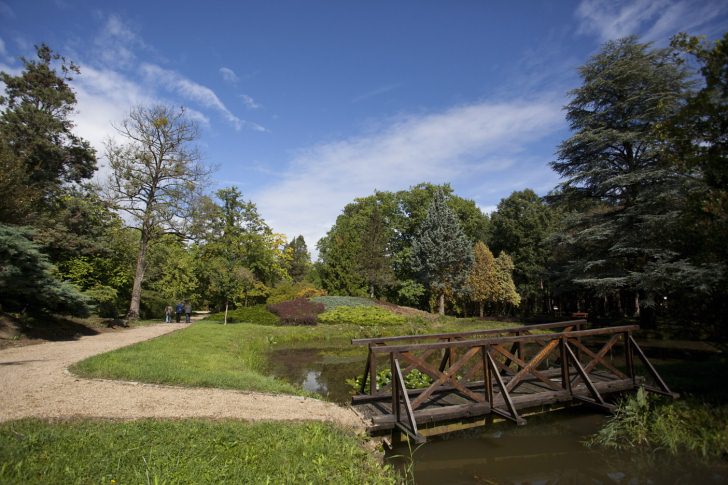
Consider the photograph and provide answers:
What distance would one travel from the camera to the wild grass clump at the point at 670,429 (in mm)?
6254

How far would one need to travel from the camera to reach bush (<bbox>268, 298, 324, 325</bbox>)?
79.5ft

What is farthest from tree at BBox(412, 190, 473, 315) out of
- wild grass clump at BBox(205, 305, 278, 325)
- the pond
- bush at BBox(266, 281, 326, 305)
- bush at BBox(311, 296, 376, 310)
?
the pond

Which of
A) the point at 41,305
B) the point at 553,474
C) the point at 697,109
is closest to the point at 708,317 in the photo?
the point at 697,109

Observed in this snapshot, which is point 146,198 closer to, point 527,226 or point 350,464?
point 350,464

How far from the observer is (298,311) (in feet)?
82.9

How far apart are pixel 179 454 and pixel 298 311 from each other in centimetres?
2073

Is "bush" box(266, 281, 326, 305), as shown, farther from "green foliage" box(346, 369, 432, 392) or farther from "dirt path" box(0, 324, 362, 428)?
"dirt path" box(0, 324, 362, 428)

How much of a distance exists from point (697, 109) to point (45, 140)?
2990cm

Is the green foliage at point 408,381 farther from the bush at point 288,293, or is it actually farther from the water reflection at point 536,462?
the bush at point 288,293

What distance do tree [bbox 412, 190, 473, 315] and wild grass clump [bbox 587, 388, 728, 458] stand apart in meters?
28.5

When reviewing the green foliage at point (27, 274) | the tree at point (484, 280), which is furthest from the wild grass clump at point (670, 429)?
the tree at point (484, 280)

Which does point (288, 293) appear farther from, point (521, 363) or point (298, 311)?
point (521, 363)

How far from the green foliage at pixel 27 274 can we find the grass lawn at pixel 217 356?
3.45 meters

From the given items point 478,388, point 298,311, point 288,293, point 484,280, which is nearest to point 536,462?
point 478,388
